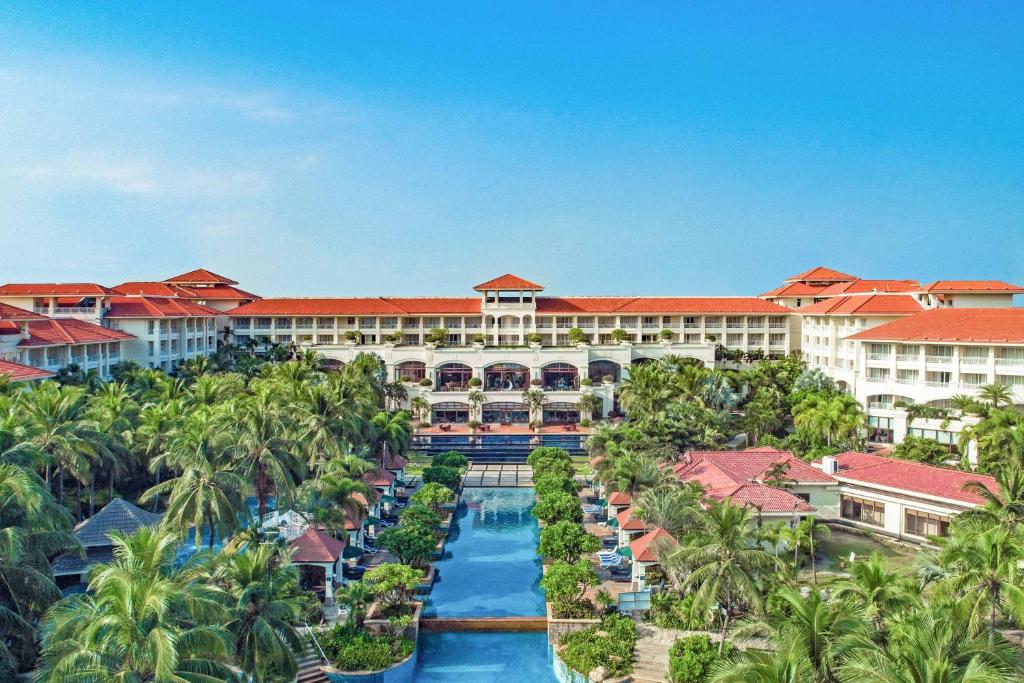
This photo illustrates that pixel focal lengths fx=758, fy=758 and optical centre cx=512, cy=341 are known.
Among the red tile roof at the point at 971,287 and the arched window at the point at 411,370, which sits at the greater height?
the red tile roof at the point at 971,287

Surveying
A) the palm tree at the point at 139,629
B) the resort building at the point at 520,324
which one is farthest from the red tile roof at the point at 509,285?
the palm tree at the point at 139,629

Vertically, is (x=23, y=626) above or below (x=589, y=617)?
above

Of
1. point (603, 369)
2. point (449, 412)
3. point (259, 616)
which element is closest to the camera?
point (259, 616)

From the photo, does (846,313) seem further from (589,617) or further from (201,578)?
(201,578)

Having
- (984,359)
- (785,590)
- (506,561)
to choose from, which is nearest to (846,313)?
(984,359)

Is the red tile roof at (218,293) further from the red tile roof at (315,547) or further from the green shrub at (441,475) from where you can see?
the red tile roof at (315,547)

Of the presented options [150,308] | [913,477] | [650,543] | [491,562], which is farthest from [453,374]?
[650,543]

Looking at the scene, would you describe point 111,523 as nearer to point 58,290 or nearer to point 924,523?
point 924,523
